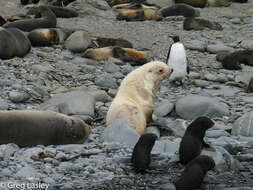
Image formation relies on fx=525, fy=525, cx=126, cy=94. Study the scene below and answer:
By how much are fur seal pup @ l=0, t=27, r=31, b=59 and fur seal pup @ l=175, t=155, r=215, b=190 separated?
17.9 ft

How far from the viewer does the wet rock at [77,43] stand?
10367mm

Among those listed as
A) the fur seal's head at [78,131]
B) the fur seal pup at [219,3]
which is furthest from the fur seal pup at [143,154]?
the fur seal pup at [219,3]

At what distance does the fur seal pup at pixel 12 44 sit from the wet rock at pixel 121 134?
4147 mm

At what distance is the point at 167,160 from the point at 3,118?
1.51 metres

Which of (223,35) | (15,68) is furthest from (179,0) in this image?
(15,68)

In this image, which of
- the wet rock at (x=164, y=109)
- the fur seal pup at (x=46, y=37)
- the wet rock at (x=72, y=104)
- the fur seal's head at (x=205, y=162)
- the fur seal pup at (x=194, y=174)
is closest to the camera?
the fur seal pup at (x=194, y=174)

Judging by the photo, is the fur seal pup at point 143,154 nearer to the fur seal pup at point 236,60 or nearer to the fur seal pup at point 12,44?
A: the fur seal pup at point 12,44

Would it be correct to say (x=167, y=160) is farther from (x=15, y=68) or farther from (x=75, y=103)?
(x=15, y=68)

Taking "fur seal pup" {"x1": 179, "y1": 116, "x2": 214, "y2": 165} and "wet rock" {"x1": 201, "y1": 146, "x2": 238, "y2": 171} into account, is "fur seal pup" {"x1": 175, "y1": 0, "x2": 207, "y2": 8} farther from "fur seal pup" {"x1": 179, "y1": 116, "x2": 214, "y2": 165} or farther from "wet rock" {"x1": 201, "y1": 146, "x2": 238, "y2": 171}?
"wet rock" {"x1": 201, "y1": 146, "x2": 238, "y2": 171}

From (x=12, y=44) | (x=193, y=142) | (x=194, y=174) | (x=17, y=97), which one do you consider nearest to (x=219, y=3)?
(x=12, y=44)

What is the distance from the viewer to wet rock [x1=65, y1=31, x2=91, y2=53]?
10367mm

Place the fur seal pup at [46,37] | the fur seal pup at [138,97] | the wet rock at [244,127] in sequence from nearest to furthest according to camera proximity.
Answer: the fur seal pup at [138,97] < the wet rock at [244,127] < the fur seal pup at [46,37]

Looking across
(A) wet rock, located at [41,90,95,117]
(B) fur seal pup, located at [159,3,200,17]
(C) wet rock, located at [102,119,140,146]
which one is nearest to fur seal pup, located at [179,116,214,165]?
(C) wet rock, located at [102,119,140,146]

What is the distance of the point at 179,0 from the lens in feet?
56.1
